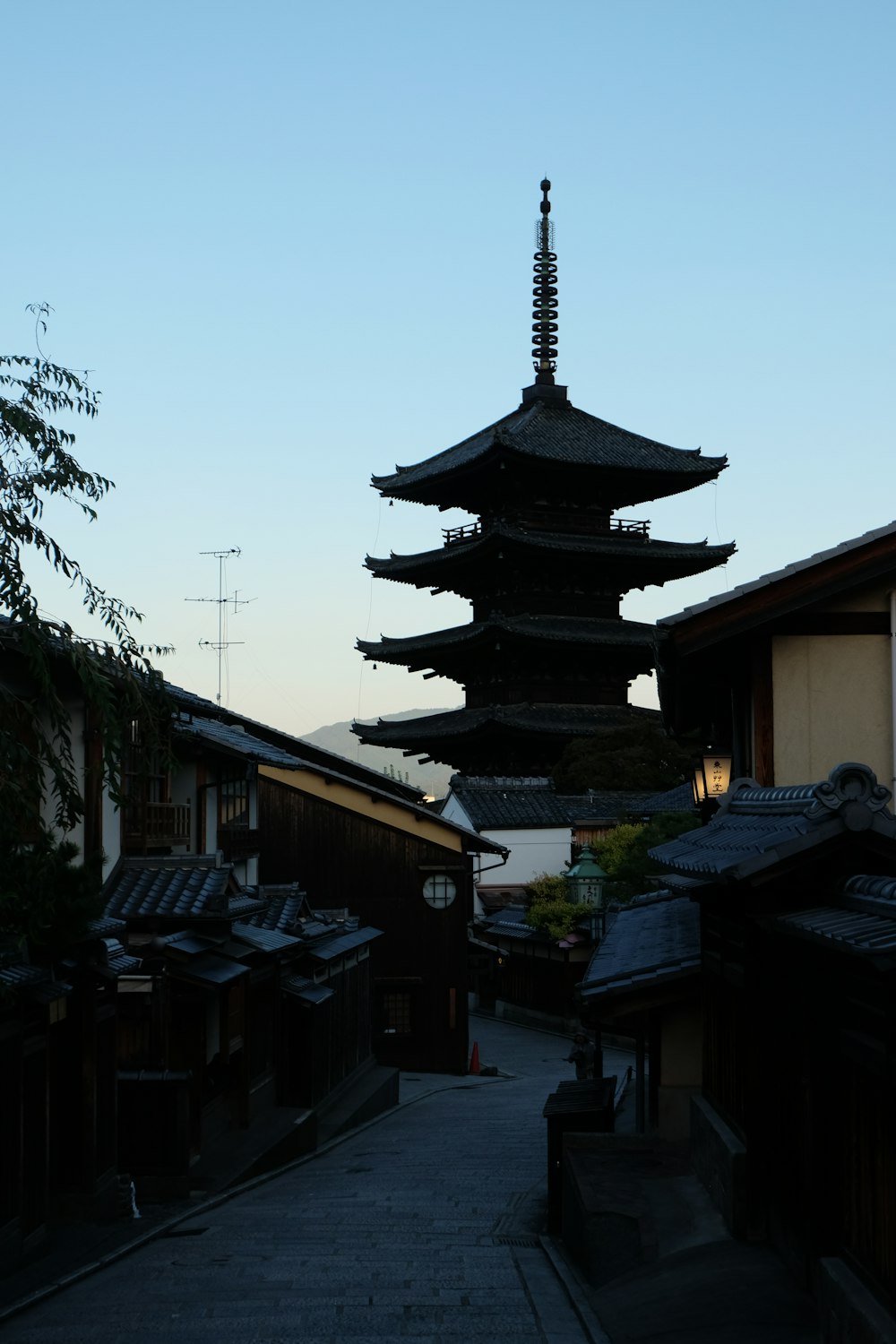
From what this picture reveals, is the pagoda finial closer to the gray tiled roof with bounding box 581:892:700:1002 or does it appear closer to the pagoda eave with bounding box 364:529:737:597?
the pagoda eave with bounding box 364:529:737:597

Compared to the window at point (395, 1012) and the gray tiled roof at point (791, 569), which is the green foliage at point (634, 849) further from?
the gray tiled roof at point (791, 569)

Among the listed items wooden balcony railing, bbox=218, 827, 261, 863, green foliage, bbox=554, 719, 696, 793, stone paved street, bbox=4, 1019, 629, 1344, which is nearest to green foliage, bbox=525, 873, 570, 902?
green foliage, bbox=554, 719, 696, 793

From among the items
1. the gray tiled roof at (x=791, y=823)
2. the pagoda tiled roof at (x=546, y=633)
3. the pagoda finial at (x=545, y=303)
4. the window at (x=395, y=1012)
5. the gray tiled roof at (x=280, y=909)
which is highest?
the pagoda finial at (x=545, y=303)

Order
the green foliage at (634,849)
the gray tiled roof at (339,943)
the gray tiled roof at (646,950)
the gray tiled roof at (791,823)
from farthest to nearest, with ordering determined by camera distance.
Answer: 1. the green foliage at (634,849)
2. the gray tiled roof at (339,943)
3. the gray tiled roof at (646,950)
4. the gray tiled roof at (791,823)

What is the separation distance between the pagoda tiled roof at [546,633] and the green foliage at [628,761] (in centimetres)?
357

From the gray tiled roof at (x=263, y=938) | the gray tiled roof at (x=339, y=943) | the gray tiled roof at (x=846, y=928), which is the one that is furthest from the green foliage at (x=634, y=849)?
the gray tiled roof at (x=846, y=928)

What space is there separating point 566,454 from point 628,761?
40.0ft

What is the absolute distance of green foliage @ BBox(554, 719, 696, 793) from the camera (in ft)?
163

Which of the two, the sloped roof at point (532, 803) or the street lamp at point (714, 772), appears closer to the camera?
the street lamp at point (714, 772)

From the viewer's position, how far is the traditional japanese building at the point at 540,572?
53.0 metres

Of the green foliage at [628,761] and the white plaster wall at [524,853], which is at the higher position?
the green foliage at [628,761]

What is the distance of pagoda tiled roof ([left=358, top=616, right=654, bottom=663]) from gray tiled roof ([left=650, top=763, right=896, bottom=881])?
3969 centimetres

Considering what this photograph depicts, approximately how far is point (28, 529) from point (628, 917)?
1378cm

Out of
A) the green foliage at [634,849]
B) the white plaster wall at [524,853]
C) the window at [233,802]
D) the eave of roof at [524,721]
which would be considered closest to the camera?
the window at [233,802]
